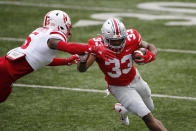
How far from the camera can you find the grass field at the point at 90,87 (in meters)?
6.24

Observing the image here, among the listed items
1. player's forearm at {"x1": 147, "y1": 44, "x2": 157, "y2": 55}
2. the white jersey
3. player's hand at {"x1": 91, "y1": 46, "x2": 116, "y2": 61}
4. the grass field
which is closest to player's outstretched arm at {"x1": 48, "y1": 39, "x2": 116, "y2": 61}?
player's hand at {"x1": 91, "y1": 46, "x2": 116, "y2": 61}

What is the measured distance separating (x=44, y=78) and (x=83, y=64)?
3.02m

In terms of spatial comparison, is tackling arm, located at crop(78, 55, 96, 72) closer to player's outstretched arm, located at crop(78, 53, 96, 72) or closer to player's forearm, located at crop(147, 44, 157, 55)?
player's outstretched arm, located at crop(78, 53, 96, 72)

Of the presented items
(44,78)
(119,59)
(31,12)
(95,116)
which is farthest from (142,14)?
(119,59)

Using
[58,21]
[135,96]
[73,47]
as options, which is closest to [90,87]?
[58,21]

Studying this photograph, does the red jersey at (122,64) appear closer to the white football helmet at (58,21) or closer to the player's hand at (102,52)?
the player's hand at (102,52)

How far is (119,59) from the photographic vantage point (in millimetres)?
→ 5387

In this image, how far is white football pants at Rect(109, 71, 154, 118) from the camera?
5.25m

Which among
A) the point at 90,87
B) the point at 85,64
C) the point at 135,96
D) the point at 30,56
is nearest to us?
the point at 85,64

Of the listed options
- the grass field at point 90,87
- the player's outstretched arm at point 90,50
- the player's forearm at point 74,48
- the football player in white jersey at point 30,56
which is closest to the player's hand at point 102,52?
the player's outstretched arm at point 90,50

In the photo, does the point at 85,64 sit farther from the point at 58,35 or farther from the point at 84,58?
the point at 58,35

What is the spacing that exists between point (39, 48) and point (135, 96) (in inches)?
54.1

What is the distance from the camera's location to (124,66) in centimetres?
543

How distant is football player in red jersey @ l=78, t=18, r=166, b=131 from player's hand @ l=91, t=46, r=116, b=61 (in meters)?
0.06
